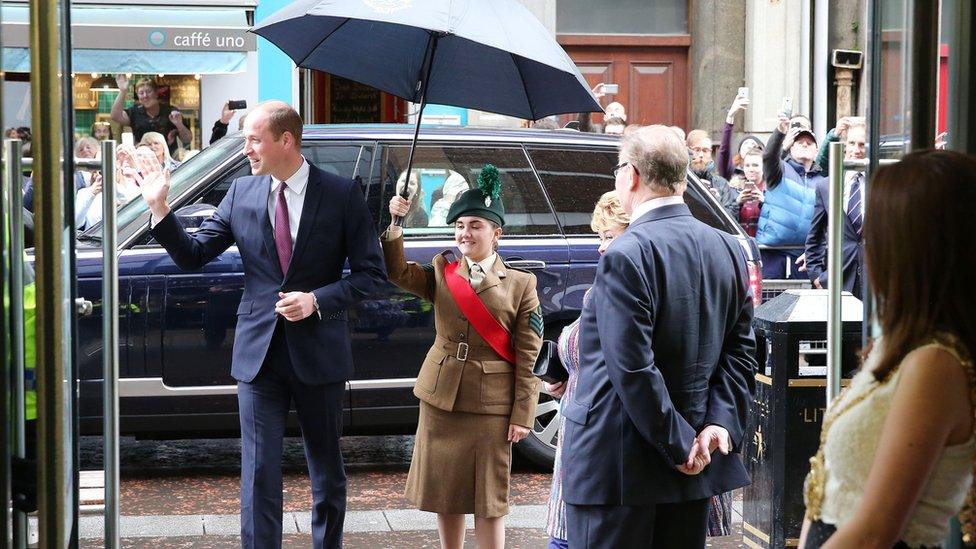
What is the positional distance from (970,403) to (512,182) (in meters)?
5.93

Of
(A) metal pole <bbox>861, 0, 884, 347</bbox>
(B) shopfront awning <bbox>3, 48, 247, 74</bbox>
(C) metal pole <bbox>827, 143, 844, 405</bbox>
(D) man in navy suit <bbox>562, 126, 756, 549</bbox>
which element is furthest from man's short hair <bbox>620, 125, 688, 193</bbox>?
(B) shopfront awning <bbox>3, 48, 247, 74</bbox>

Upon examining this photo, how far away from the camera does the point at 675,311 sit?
168 inches

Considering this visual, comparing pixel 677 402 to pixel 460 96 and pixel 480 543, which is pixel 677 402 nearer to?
pixel 480 543

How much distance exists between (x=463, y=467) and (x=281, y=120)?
160 cm

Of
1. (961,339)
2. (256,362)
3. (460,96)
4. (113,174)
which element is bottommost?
(256,362)

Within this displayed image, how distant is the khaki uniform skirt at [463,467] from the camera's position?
18.3 ft

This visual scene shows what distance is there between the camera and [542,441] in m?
8.27

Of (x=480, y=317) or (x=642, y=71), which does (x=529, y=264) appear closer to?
(x=480, y=317)

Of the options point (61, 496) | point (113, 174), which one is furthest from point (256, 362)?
point (61, 496)

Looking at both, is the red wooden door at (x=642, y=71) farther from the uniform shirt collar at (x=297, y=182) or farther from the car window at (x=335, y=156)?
the uniform shirt collar at (x=297, y=182)

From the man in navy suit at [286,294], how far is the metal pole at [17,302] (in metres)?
2.30

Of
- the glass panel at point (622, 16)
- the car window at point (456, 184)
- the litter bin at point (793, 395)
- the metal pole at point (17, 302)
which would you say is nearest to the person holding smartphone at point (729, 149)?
the car window at point (456, 184)

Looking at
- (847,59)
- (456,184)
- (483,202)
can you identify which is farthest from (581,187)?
(847,59)

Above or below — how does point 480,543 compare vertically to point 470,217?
below
